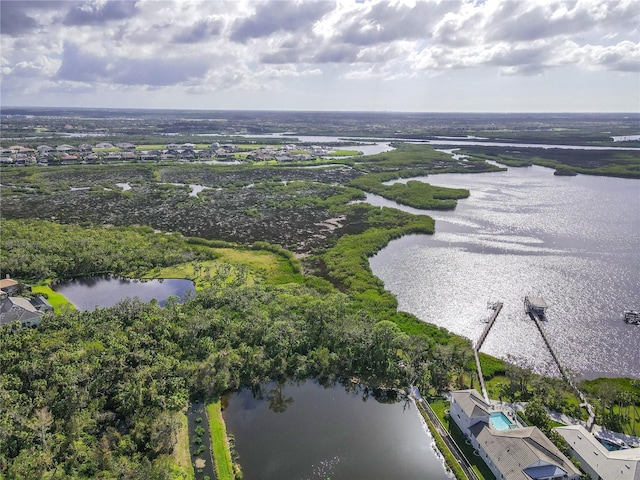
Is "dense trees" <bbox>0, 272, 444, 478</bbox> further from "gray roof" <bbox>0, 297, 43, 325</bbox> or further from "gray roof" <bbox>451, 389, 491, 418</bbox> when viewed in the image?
"gray roof" <bbox>451, 389, 491, 418</bbox>

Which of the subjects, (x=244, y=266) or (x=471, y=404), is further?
(x=244, y=266)

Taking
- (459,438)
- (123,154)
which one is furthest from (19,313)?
(123,154)

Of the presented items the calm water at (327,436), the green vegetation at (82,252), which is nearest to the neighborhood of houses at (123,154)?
the green vegetation at (82,252)

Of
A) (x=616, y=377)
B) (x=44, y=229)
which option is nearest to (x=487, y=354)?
(x=616, y=377)

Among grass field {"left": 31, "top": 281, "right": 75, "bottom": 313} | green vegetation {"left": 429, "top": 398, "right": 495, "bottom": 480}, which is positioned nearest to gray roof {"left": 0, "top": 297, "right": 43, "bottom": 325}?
grass field {"left": 31, "top": 281, "right": 75, "bottom": 313}

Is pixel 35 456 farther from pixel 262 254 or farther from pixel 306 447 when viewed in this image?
pixel 262 254

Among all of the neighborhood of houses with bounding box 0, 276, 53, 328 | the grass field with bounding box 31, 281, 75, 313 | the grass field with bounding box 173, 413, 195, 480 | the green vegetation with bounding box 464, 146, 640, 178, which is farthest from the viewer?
the green vegetation with bounding box 464, 146, 640, 178

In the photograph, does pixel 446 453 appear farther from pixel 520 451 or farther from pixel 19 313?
pixel 19 313
